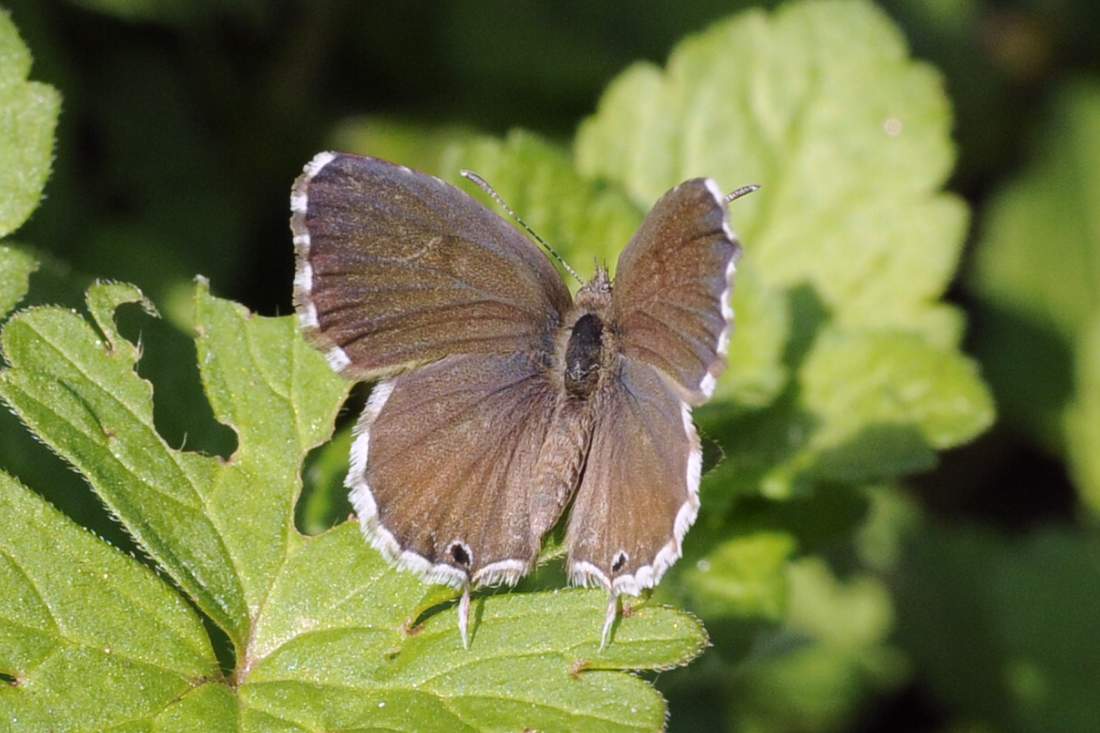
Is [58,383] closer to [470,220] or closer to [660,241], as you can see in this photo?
[470,220]

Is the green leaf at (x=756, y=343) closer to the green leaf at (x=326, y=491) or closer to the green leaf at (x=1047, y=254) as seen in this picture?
the green leaf at (x=326, y=491)

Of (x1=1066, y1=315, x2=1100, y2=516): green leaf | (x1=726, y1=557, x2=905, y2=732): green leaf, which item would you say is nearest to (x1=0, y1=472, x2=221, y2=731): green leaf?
(x1=726, y1=557, x2=905, y2=732): green leaf

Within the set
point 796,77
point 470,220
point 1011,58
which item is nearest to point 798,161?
point 796,77

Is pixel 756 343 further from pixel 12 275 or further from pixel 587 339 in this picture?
pixel 12 275

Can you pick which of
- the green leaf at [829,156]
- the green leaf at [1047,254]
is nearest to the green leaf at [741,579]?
the green leaf at [829,156]

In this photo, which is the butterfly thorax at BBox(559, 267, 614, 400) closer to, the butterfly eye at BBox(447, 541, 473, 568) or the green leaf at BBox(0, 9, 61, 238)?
the butterfly eye at BBox(447, 541, 473, 568)

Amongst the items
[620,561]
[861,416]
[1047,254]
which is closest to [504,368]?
[620,561]
